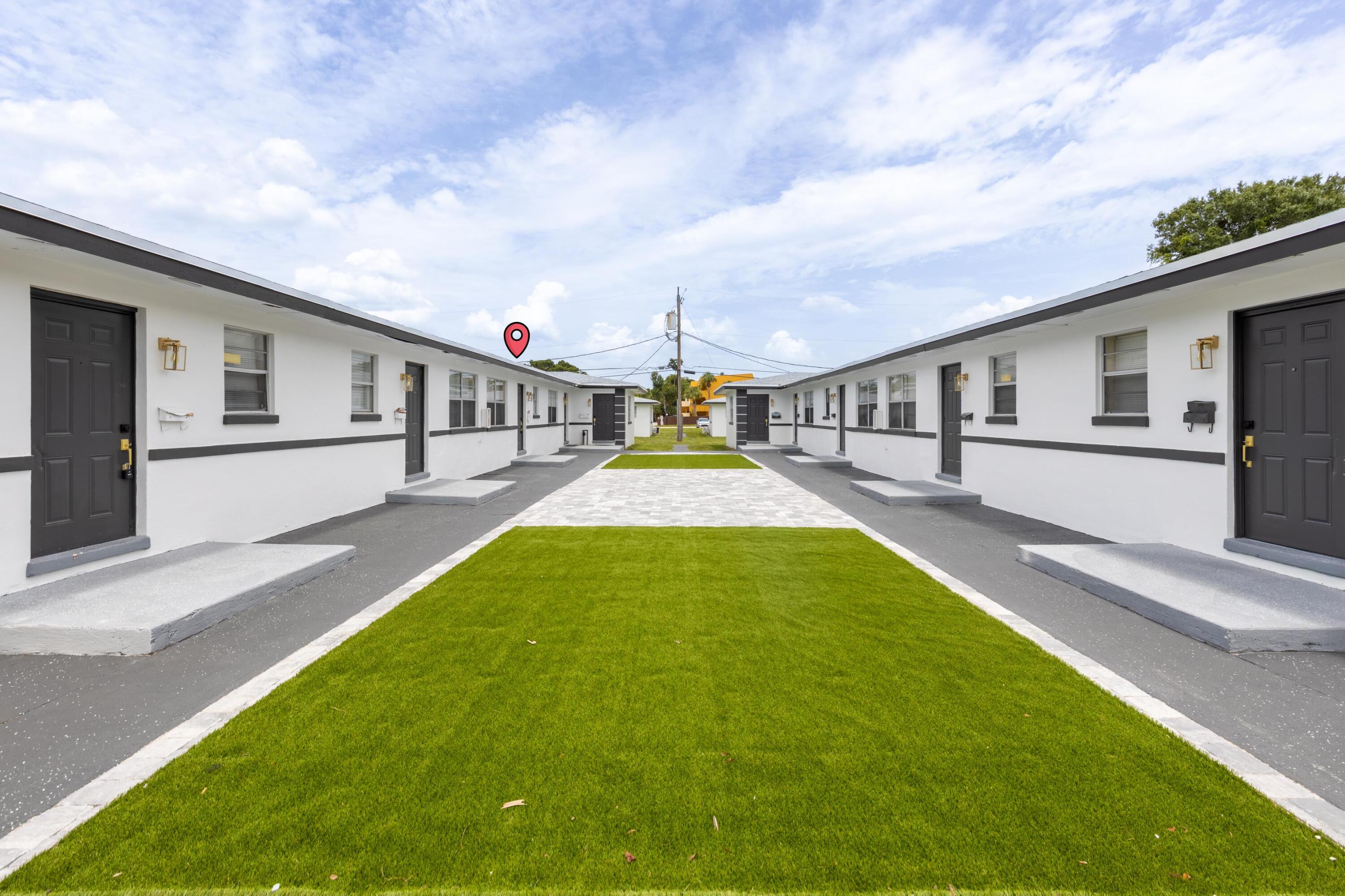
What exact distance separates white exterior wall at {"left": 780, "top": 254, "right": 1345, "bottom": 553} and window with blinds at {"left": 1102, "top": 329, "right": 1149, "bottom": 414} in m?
0.11

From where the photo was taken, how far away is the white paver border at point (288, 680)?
2064mm

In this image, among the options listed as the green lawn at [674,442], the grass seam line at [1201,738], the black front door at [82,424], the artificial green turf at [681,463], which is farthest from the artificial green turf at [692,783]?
the green lawn at [674,442]

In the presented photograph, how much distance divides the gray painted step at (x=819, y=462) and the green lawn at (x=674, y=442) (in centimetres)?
657

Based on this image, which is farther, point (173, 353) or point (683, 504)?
point (683, 504)

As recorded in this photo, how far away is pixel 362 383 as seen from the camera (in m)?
9.42

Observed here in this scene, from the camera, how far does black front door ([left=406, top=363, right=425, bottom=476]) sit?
10883mm

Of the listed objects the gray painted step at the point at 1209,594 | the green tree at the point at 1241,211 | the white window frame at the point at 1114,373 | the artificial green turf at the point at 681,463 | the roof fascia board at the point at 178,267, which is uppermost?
the green tree at the point at 1241,211

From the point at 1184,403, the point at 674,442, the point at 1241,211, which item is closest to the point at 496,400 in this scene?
the point at 1184,403

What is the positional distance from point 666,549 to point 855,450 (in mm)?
11083

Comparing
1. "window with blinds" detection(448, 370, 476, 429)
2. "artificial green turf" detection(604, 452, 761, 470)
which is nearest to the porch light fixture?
"artificial green turf" detection(604, 452, 761, 470)

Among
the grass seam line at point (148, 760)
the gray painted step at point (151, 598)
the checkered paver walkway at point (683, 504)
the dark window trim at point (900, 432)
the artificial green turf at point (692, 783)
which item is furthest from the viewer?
the dark window trim at point (900, 432)

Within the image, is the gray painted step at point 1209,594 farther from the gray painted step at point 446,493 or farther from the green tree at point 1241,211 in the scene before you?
the green tree at point 1241,211

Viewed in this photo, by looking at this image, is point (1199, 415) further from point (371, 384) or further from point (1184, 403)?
point (371, 384)

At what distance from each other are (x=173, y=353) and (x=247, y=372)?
1196 mm
